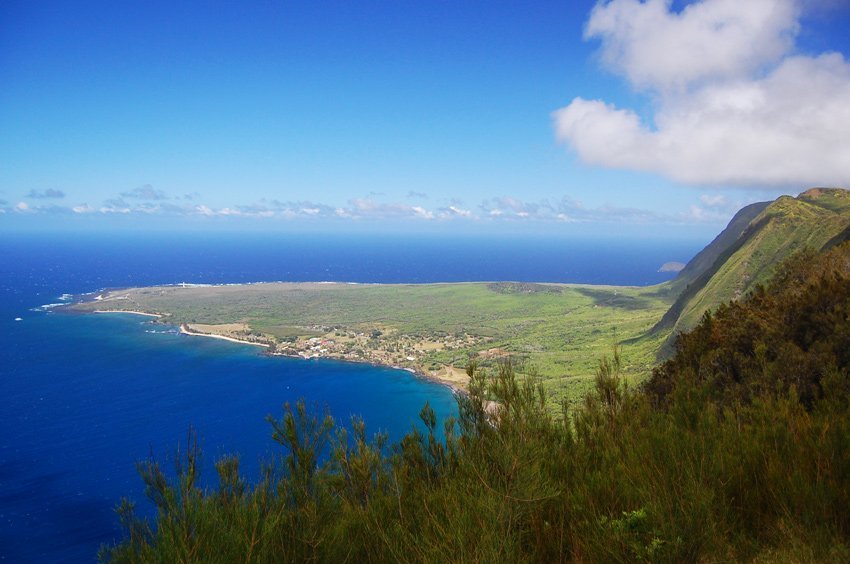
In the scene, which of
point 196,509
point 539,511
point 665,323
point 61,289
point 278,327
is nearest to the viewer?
point 196,509

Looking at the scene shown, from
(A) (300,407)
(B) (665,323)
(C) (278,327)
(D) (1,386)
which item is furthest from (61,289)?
(A) (300,407)

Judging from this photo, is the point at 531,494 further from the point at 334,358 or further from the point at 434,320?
the point at 434,320

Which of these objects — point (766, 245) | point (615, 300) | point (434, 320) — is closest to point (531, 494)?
point (766, 245)

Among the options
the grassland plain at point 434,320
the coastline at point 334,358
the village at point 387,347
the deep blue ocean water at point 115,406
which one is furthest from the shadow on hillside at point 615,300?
the deep blue ocean water at point 115,406

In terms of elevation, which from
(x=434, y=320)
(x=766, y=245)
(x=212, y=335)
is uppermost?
(x=766, y=245)

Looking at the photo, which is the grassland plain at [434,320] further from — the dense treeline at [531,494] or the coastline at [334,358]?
the dense treeline at [531,494]

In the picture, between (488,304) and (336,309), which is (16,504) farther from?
(488,304)
